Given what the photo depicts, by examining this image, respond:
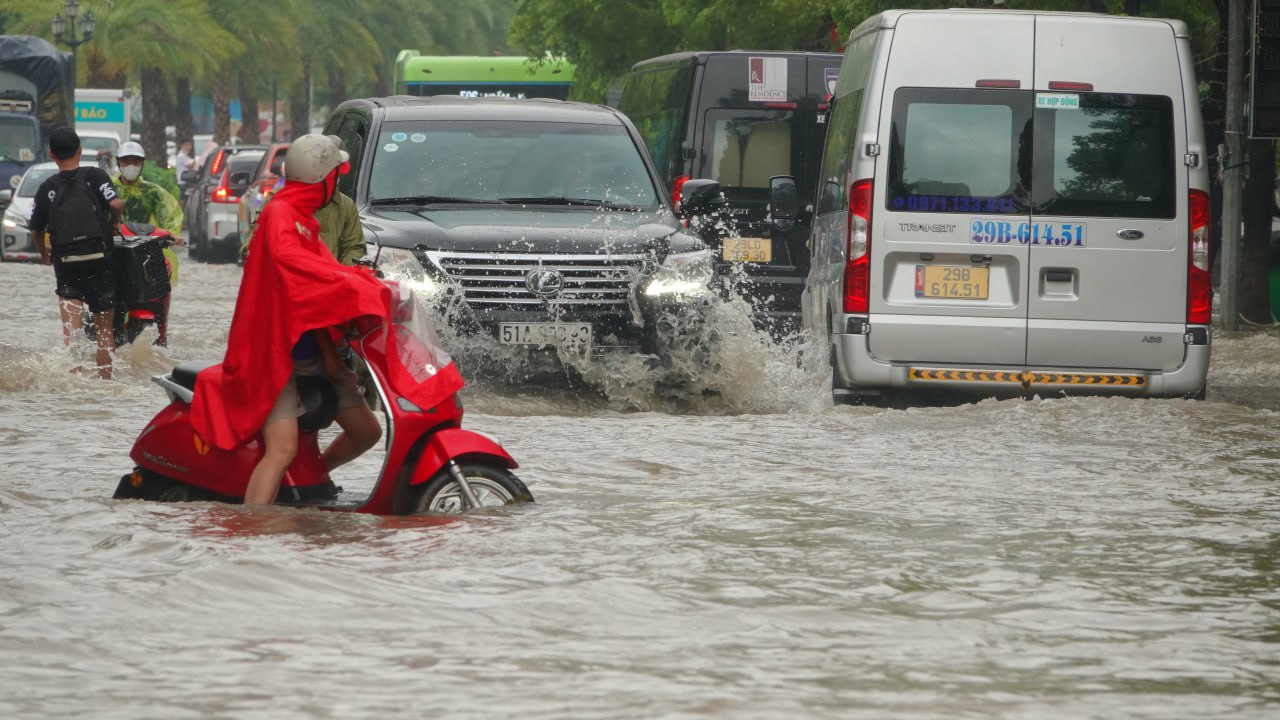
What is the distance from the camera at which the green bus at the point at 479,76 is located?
113 ft

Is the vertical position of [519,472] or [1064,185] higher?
[1064,185]

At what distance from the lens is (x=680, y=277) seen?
12125 millimetres

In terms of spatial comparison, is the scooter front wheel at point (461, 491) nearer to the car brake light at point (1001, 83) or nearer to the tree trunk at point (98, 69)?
the car brake light at point (1001, 83)

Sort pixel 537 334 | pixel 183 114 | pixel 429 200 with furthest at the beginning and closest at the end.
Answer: pixel 183 114, pixel 429 200, pixel 537 334

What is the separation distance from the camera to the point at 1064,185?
1186 cm

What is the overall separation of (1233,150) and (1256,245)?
1.99 meters

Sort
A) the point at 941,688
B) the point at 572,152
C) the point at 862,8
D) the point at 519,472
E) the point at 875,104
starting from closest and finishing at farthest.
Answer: the point at 941,688, the point at 519,472, the point at 875,104, the point at 572,152, the point at 862,8

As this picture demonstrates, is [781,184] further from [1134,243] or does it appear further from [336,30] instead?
[336,30]

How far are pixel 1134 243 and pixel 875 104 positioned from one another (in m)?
1.60

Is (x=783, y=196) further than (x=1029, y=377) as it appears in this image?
Yes

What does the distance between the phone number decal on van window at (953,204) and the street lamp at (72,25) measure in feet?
121

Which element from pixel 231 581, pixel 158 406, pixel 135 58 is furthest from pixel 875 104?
pixel 135 58

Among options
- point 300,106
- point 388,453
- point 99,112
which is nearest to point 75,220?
point 388,453

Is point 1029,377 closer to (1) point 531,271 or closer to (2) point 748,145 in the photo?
(1) point 531,271
